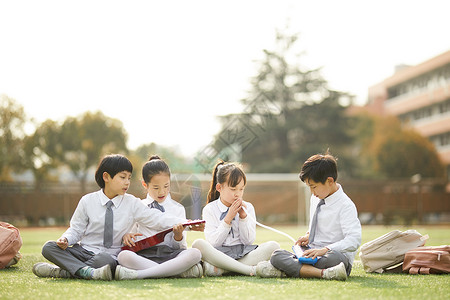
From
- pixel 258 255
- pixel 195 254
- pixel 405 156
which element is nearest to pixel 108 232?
pixel 195 254

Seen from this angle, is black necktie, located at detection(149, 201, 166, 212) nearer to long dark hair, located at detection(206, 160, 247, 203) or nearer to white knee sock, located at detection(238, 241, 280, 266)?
long dark hair, located at detection(206, 160, 247, 203)

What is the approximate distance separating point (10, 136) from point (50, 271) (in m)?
20.7

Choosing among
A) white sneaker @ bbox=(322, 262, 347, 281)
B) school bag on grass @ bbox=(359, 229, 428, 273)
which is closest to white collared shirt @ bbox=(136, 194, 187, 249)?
white sneaker @ bbox=(322, 262, 347, 281)

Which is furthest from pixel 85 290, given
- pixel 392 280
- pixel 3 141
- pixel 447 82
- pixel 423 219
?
pixel 447 82

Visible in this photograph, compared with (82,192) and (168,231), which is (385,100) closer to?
(82,192)

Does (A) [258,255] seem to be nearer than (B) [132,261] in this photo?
No

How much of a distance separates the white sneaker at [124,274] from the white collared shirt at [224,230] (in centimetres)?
82

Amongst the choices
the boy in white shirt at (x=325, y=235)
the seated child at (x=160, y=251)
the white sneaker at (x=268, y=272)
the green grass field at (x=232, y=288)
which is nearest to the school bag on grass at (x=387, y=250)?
the green grass field at (x=232, y=288)

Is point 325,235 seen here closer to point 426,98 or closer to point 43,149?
point 43,149

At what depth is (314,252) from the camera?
4273mm

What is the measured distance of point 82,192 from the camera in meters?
20.3

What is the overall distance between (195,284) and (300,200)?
57.9 ft

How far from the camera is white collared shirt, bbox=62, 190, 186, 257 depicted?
4.55 meters

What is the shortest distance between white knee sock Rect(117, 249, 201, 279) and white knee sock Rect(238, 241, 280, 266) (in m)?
0.53
